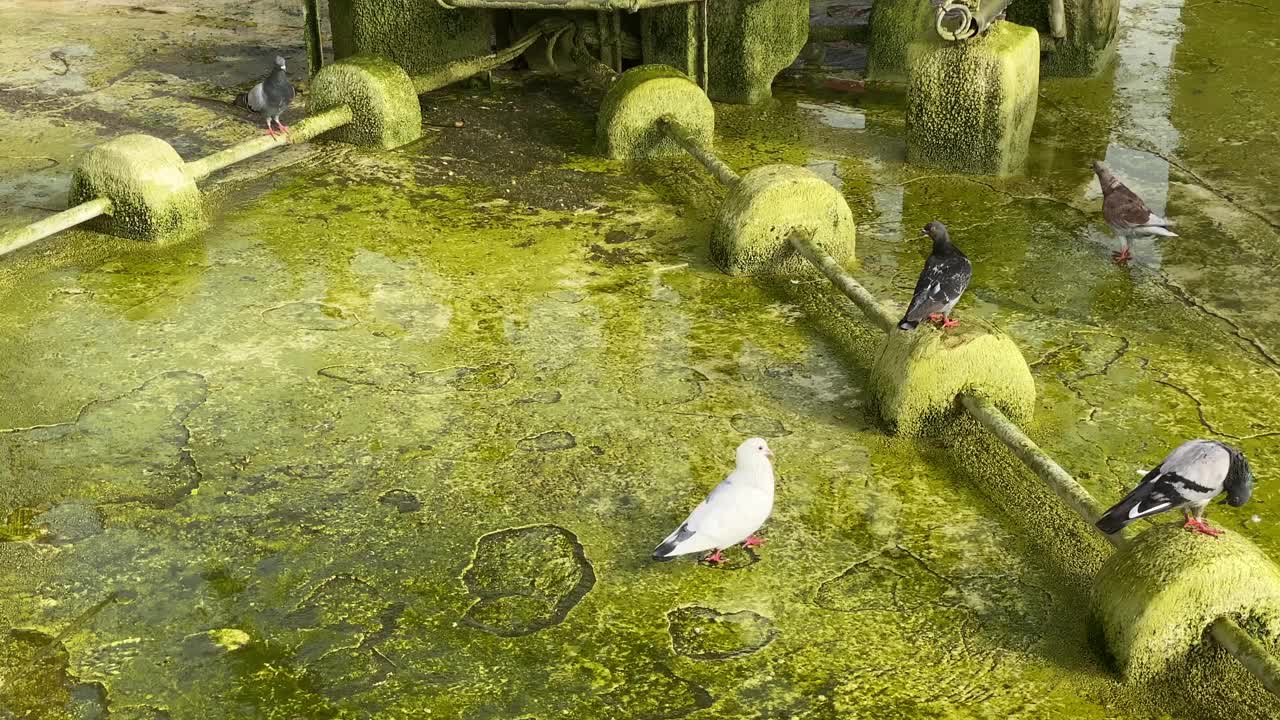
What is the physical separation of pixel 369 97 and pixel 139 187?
141 centimetres

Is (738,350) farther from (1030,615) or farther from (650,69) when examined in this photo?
(650,69)

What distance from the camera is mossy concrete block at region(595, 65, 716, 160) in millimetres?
6703

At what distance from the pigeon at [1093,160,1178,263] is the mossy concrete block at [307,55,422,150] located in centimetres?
329

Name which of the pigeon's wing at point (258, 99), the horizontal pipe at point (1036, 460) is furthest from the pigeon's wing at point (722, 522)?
the pigeon's wing at point (258, 99)

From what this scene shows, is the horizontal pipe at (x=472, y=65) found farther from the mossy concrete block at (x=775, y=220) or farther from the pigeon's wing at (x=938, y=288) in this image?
the pigeon's wing at (x=938, y=288)

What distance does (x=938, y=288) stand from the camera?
4.33 meters

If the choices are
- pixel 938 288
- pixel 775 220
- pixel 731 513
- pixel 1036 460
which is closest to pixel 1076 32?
pixel 775 220

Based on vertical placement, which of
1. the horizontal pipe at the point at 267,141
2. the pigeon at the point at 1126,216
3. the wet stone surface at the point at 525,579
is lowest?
the wet stone surface at the point at 525,579

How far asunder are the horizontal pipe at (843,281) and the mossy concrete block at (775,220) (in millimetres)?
69

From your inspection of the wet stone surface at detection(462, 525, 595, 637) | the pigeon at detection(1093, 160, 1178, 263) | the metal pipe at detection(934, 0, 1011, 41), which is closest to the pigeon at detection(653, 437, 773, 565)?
the wet stone surface at detection(462, 525, 595, 637)

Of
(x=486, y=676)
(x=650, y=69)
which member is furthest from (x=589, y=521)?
(x=650, y=69)

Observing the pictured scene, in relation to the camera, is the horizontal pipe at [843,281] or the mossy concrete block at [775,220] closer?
the horizontal pipe at [843,281]

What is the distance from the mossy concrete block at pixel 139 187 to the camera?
18.9 feet

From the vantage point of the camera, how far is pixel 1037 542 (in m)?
3.92
